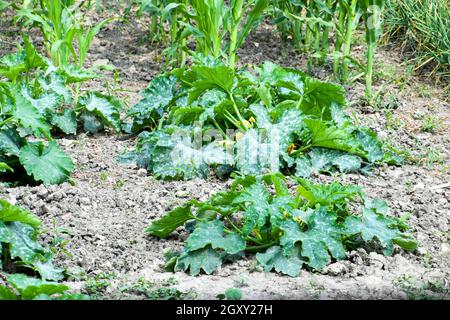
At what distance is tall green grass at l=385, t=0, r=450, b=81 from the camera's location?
23.6ft

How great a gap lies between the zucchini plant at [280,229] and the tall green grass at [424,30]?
120 inches

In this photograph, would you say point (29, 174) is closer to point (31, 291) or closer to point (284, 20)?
point (31, 291)

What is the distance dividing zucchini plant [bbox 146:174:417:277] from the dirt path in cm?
7

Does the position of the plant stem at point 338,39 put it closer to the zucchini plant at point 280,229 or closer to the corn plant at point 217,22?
the corn plant at point 217,22

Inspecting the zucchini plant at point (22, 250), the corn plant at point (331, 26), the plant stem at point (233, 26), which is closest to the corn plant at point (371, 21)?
the corn plant at point (331, 26)

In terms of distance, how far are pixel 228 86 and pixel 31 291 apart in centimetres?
222

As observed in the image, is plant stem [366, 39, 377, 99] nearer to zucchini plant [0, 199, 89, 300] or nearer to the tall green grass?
the tall green grass

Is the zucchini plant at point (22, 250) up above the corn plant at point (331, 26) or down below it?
below

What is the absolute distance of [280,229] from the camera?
4191 millimetres

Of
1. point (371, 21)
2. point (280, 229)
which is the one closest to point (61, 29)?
point (371, 21)

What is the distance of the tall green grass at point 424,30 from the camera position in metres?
7.18

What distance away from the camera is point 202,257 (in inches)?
165

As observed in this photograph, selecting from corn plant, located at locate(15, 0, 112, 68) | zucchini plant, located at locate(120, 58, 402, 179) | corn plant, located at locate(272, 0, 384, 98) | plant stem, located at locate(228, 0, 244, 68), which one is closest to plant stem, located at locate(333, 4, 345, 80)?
corn plant, located at locate(272, 0, 384, 98)
